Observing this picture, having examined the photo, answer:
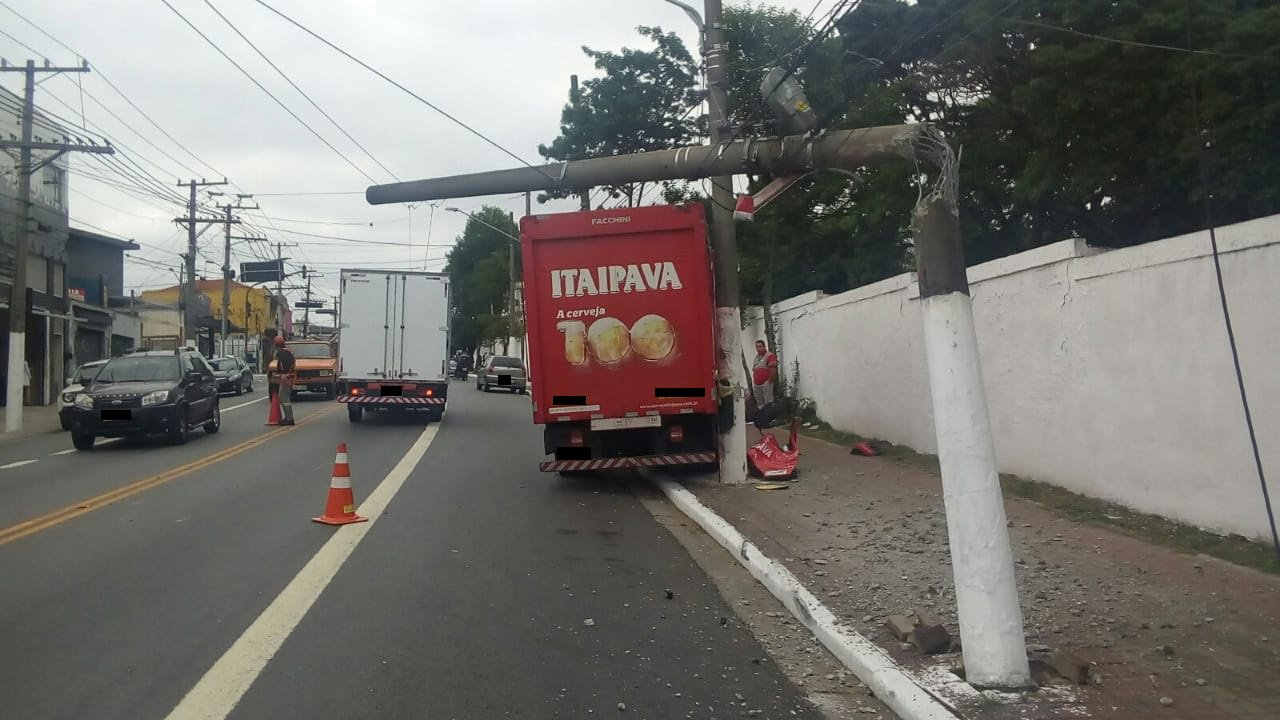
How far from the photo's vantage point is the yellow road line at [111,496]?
891cm

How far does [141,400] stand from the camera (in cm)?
1589

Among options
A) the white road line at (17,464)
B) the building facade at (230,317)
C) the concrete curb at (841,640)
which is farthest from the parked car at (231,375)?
the concrete curb at (841,640)

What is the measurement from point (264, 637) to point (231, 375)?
31816 millimetres

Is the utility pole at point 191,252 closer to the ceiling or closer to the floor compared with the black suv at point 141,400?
closer to the ceiling

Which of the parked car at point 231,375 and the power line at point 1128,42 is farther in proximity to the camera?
the parked car at point 231,375

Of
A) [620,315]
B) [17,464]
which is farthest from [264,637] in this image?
[17,464]

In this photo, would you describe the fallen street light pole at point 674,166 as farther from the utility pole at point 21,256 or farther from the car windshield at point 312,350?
the car windshield at point 312,350

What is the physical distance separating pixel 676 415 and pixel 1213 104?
7711 millimetres

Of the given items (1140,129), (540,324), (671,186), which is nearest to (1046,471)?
(540,324)

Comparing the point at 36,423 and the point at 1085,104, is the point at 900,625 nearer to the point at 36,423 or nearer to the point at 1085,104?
the point at 1085,104

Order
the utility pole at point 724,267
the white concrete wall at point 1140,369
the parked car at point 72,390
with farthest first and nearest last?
the parked car at point 72,390 → the utility pole at point 724,267 → the white concrete wall at point 1140,369

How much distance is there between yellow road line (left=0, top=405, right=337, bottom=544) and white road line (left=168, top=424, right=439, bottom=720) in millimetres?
2860

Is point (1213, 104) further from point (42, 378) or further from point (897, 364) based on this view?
point (42, 378)

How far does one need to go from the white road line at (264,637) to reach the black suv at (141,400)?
850 cm
